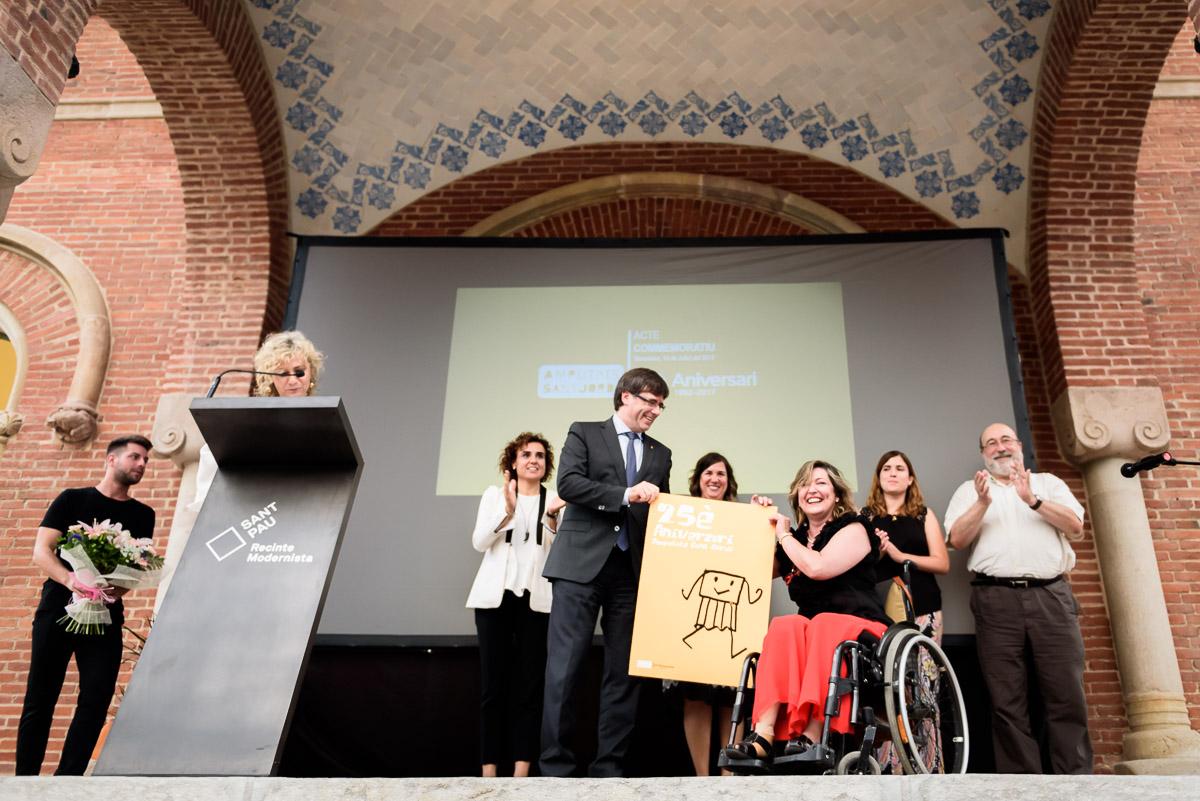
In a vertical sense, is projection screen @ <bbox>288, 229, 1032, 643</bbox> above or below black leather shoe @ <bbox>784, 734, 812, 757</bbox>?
above

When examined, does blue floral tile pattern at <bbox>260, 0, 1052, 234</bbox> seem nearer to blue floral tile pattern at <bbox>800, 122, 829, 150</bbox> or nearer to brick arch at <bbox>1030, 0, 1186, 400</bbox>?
blue floral tile pattern at <bbox>800, 122, 829, 150</bbox>

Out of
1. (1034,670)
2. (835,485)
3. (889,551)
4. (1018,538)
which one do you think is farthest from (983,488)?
(835,485)

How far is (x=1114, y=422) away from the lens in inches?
259

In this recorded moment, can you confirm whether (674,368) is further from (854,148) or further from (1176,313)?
(1176,313)

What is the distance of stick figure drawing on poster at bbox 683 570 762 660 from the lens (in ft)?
14.2

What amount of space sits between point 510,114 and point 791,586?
4440 mm

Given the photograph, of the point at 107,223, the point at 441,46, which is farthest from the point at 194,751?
the point at 107,223

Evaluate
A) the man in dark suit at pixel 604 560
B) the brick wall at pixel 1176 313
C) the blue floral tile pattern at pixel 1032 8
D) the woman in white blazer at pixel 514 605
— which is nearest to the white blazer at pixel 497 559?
the woman in white blazer at pixel 514 605

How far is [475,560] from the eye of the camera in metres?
6.09

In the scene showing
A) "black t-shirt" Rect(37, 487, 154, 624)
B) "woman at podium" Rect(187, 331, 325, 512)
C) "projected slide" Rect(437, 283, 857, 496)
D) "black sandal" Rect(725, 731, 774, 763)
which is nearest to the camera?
"black sandal" Rect(725, 731, 774, 763)

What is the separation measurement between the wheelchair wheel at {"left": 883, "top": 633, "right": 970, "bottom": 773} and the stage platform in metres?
0.69

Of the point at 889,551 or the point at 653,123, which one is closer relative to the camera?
the point at 889,551

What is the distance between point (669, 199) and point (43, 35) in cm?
431

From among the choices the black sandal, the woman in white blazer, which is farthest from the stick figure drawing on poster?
the woman in white blazer
